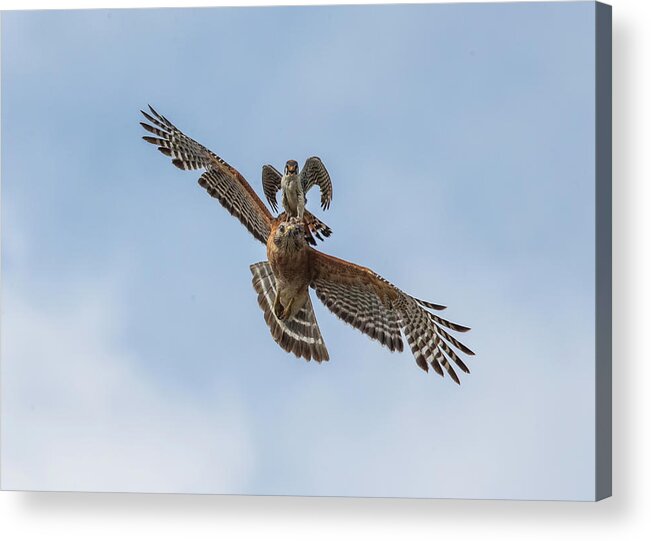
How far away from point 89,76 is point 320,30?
3.32 feet

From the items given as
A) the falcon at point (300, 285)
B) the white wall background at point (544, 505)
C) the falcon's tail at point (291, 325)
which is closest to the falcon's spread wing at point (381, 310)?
the falcon at point (300, 285)

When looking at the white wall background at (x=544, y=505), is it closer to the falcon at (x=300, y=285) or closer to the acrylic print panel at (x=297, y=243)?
the acrylic print panel at (x=297, y=243)

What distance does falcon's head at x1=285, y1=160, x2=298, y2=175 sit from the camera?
17.5ft

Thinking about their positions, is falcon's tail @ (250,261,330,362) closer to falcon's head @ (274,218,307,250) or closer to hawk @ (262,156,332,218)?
falcon's head @ (274,218,307,250)

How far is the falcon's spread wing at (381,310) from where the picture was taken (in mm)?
5262

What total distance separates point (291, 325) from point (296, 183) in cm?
57

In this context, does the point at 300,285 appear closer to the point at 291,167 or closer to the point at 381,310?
the point at 381,310

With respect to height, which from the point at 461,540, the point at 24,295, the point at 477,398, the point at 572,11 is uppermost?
the point at 572,11

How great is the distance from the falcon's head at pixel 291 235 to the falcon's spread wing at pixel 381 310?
8 centimetres

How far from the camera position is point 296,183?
5.30 meters

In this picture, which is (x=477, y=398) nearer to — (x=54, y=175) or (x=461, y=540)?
(x=461, y=540)

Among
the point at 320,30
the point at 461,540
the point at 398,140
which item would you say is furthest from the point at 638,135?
the point at 461,540

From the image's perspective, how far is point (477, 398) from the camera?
5.16m

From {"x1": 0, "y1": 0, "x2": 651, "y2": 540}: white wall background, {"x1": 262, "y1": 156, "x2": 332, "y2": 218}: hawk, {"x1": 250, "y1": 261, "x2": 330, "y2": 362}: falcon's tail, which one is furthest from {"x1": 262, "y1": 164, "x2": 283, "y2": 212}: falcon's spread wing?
{"x1": 0, "y1": 0, "x2": 651, "y2": 540}: white wall background
